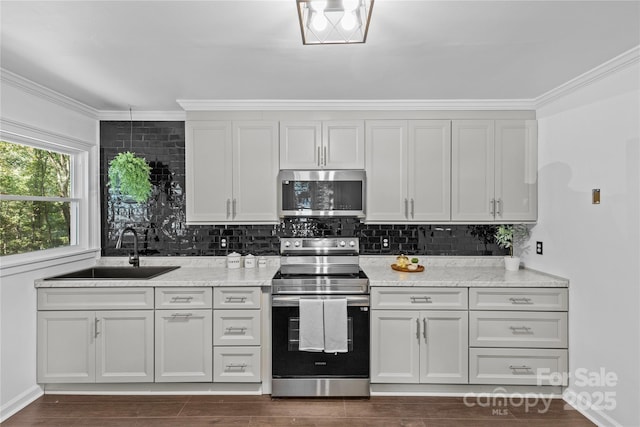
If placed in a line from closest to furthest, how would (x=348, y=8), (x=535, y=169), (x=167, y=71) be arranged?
1. (x=348, y=8)
2. (x=167, y=71)
3. (x=535, y=169)

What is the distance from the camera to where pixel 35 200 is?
305cm

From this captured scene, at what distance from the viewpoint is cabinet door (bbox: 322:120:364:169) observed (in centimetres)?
335

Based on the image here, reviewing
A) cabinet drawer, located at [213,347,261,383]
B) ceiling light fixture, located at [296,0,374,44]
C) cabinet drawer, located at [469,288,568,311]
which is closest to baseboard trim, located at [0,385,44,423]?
cabinet drawer, located at [213,347,261,383]

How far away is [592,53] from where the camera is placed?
2291mm

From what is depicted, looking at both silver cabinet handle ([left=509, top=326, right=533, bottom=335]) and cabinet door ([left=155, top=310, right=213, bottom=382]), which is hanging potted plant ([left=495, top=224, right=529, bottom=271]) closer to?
silver cabinet handle ([left=509, top=326, right=533, bottom=335])

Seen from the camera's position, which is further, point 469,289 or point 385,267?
point 385,267

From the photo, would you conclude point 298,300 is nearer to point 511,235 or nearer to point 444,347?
A: point 444,347

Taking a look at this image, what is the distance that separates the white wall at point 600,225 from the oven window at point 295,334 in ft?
5.67

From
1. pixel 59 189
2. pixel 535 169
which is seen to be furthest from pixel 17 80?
pixel 535 169

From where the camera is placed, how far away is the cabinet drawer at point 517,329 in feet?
9.57

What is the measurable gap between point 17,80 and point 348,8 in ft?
8.18

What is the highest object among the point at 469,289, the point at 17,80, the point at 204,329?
the point at 17,80

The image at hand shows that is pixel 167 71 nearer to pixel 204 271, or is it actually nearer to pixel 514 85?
pixel 204 271

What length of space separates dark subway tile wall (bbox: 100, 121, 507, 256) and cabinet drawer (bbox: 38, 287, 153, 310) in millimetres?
798
